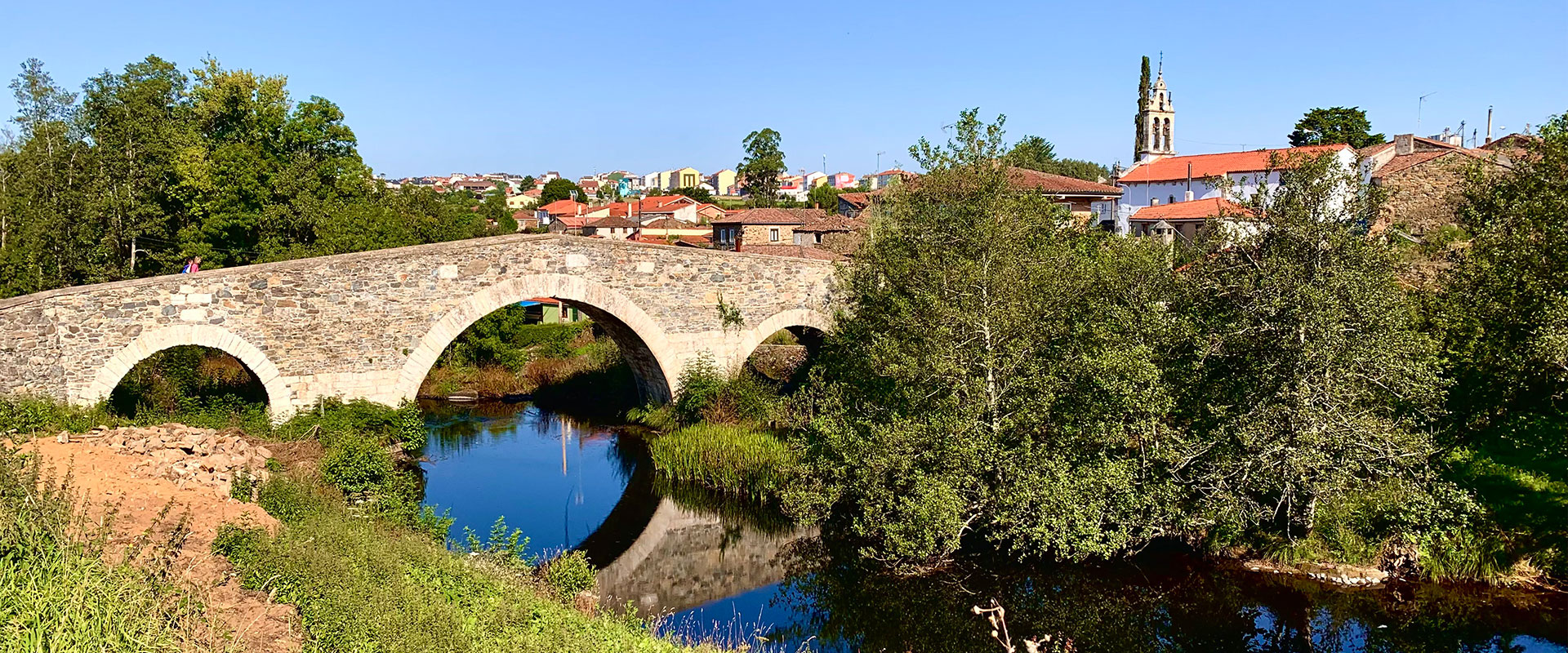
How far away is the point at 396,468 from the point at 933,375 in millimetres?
8630

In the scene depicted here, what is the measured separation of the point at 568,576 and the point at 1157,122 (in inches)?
1653

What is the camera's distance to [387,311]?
15.6 m

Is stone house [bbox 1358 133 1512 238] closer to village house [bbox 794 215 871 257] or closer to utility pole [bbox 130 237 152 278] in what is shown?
village house [bbox 794 215 871 257]

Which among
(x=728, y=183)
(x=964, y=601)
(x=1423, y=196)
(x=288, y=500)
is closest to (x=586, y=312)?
(x=288, y=500)

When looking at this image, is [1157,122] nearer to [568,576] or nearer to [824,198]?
[824,198]

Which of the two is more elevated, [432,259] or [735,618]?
[432,259]

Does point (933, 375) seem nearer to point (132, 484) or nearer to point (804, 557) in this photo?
point (804, 557)

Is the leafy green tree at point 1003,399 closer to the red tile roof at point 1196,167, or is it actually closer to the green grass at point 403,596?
the green grass at point 403,596

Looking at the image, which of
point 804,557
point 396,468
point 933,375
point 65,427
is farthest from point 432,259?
point 933,375

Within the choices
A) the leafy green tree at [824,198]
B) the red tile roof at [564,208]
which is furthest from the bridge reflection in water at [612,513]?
the red tile roof at [564,208]

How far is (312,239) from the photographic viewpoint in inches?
1019

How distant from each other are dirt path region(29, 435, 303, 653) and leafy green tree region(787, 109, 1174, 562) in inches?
241

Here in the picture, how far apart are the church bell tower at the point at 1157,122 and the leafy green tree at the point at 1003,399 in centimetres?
3626

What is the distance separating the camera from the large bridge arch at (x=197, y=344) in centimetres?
1338
